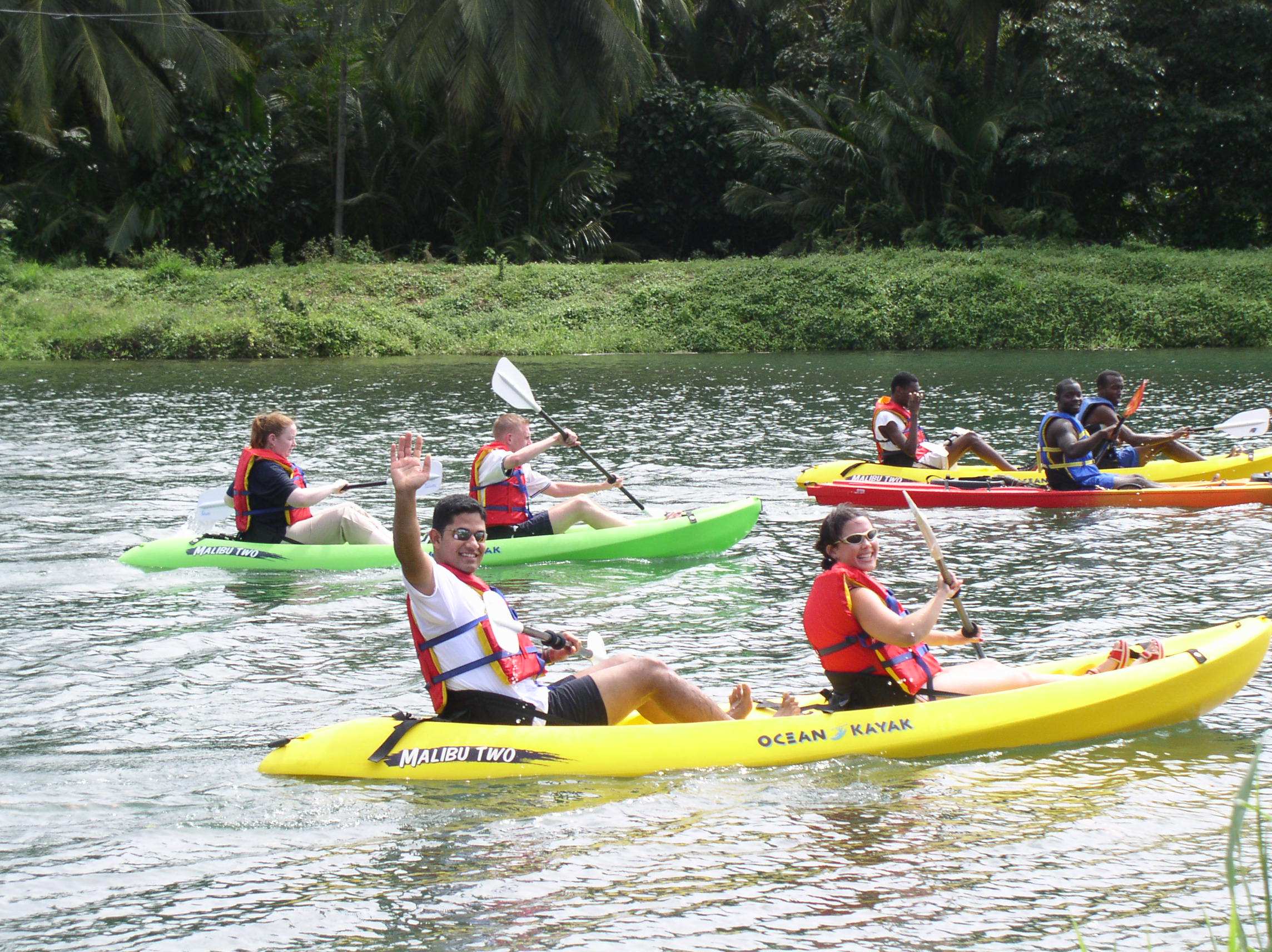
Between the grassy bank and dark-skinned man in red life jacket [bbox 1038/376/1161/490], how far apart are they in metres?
16.5

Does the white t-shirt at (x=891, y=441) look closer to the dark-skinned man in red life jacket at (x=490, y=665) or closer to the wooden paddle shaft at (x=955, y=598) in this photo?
the wooden paddle shaft at (x=955, y=598)

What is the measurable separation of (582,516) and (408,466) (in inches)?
214

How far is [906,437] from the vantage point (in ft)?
39.3

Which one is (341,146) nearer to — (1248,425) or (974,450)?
(974,450)

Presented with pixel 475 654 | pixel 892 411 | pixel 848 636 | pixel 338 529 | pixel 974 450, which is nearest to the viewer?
pixel 475 654

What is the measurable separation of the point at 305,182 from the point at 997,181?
16.9 m

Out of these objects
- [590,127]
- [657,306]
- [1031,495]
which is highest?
[590,127]

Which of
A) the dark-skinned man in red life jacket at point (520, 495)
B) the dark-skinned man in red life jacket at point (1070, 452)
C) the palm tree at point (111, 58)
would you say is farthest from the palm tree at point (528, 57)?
the dark-skinned man in red life jacket at point (520, 495)

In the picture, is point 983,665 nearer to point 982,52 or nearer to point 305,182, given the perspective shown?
point 982,52

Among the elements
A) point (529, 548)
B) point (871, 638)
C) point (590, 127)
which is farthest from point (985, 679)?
point (590, 127)

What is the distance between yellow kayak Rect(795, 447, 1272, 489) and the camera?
1190 cm

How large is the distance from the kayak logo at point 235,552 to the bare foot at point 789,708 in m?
4.88

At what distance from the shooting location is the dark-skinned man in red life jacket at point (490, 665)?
5.11m

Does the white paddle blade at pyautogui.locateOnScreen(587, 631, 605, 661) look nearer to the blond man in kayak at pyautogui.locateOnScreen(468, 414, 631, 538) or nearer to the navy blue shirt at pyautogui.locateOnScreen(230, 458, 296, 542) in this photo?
the blond man in kayak at pyautogui.locateOnScreen(468, 414, 631, 538)
